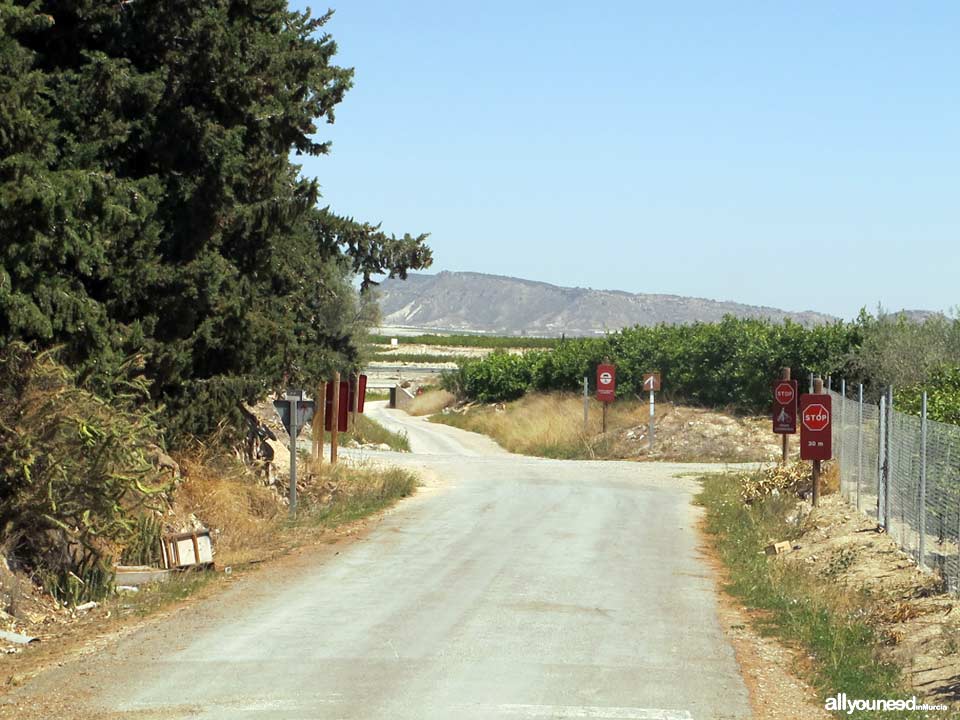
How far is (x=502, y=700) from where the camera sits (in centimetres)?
902

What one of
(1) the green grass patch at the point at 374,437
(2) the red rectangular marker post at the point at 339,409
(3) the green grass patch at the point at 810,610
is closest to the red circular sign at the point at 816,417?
(3) the green grass patch at the point at 810,610

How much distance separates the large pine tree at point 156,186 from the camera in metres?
13.9

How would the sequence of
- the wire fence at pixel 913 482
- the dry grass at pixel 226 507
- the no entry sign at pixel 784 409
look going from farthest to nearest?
the no entry sign at pixel 784 409 → the dry grass at pixel 226 507 → the wire fence at pixel 913 482

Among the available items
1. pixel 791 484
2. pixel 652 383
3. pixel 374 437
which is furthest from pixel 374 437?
pixel 791 484

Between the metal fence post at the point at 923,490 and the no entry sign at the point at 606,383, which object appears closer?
the metal fence post at the point at 923,490

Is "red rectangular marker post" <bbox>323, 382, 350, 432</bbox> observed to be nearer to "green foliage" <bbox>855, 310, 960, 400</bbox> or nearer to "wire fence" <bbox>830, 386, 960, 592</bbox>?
"wire fence" <bbox>830, 386, 960, 592</bbox>

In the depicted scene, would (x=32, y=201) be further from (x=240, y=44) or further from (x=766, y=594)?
(x=766, y=594)

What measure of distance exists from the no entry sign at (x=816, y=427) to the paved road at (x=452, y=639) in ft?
9.18

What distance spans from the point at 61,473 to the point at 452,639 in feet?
14.4

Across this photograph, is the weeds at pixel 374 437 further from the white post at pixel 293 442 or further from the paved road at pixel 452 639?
the paved road at pixel 452 639

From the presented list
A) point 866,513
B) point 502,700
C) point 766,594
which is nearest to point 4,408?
point 502,700

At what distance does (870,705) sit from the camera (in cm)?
908

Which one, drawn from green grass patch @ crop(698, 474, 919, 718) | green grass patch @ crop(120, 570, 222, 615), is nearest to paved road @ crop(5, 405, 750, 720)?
green grass patch @ crop(120, 570, 222, 615)

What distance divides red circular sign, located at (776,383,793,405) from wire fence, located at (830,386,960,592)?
6.70 m
